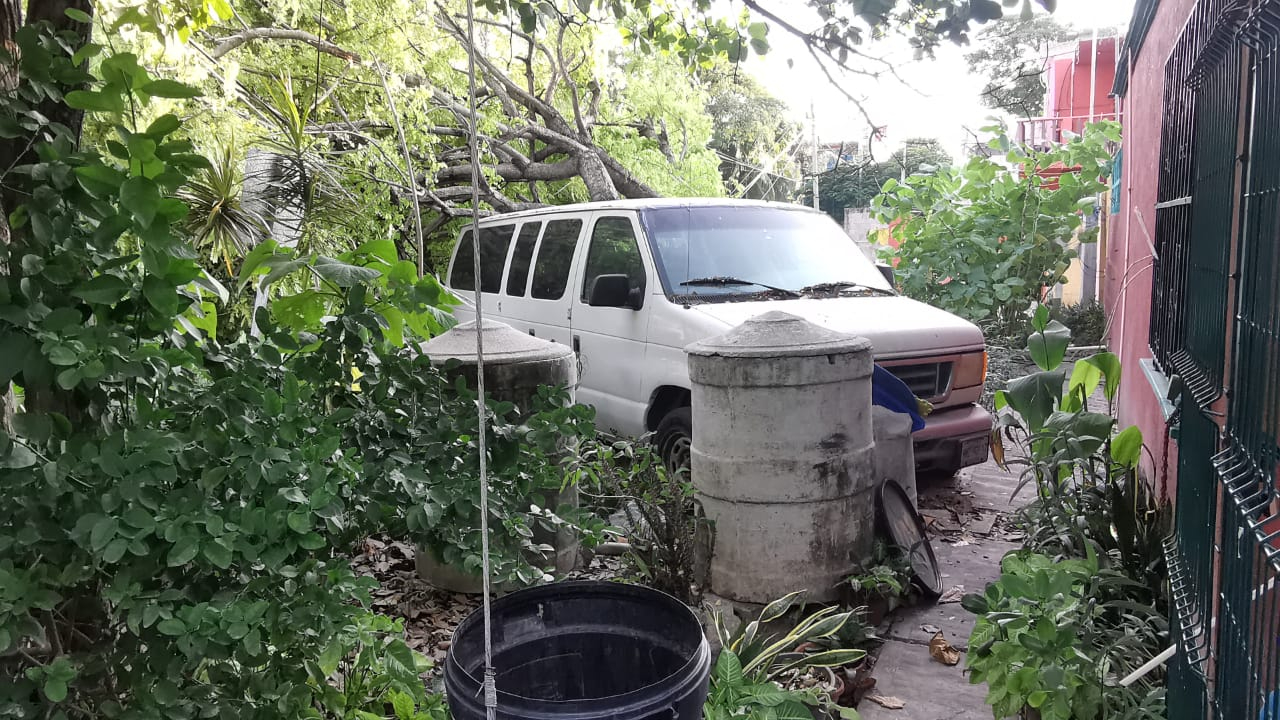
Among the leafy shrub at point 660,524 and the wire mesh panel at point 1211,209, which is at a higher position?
the wire mesh panel at point 1211,209

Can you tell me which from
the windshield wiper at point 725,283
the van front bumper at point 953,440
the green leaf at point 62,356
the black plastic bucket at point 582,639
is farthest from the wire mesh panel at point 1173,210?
the green leaf at point 62,356

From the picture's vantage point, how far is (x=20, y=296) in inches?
66.6

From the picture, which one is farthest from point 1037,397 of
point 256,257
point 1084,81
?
point 1084,81

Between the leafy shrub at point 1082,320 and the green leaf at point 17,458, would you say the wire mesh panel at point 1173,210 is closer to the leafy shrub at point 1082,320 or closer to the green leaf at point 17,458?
the green leaf at point 17,458

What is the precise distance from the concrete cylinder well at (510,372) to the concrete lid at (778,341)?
704mm

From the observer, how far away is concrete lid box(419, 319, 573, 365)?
4395mm

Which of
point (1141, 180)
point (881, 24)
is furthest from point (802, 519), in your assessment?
point (1141, 180)

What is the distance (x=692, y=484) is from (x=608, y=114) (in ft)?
34.8

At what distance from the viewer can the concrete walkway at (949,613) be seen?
3.55m

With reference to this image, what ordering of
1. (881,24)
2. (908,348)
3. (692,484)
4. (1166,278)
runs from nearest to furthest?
(881,24), (1166,278), (692,484), (908,348)

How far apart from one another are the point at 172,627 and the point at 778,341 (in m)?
3.01

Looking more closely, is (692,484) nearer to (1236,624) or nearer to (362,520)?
(362,520)

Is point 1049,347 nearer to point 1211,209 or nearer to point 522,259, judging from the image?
point 1211,209

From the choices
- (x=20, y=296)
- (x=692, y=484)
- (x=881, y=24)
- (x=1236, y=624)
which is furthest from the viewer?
(x=692, y=484)
